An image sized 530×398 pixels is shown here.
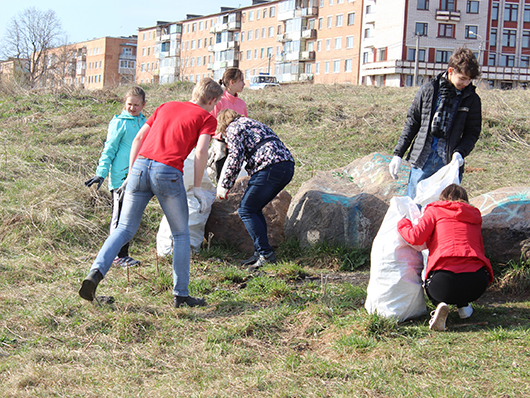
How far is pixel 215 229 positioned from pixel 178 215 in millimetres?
1752

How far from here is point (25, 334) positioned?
10.9 ft

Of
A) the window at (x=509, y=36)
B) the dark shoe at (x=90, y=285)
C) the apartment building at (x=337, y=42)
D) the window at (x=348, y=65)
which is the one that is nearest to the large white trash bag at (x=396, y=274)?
the dark shoe at (x=90, y=285)

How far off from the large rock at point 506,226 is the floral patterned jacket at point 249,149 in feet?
5.76

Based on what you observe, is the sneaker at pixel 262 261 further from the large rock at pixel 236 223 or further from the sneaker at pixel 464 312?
the sneaker at pixel 464 312

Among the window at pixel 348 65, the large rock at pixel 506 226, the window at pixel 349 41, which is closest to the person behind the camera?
the large rock at pixel 506 226

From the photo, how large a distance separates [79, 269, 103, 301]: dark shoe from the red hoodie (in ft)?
6.64

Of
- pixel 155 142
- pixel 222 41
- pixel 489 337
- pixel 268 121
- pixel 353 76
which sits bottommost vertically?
pixel 489 337

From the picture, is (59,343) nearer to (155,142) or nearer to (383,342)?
(155,142)

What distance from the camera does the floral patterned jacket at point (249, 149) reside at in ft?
15.3

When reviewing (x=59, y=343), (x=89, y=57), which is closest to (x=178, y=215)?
(x=59, y=343)

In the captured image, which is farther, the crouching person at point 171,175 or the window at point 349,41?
the window at point 349,41

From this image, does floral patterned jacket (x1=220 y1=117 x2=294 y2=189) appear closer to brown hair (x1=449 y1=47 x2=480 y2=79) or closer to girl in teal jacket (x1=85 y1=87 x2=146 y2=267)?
girl in teal jacket (x1=85 y1=87 x2=146 y2=267)

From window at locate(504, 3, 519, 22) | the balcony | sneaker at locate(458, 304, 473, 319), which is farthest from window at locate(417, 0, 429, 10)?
sneaker at locate(458, 304, 473, 319)

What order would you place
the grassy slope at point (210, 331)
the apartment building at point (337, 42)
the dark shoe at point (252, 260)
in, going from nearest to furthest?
the grassy slope at point (210, 331)
the dark shoe at point (252, 260)
the apartment building at point (337, 42)
